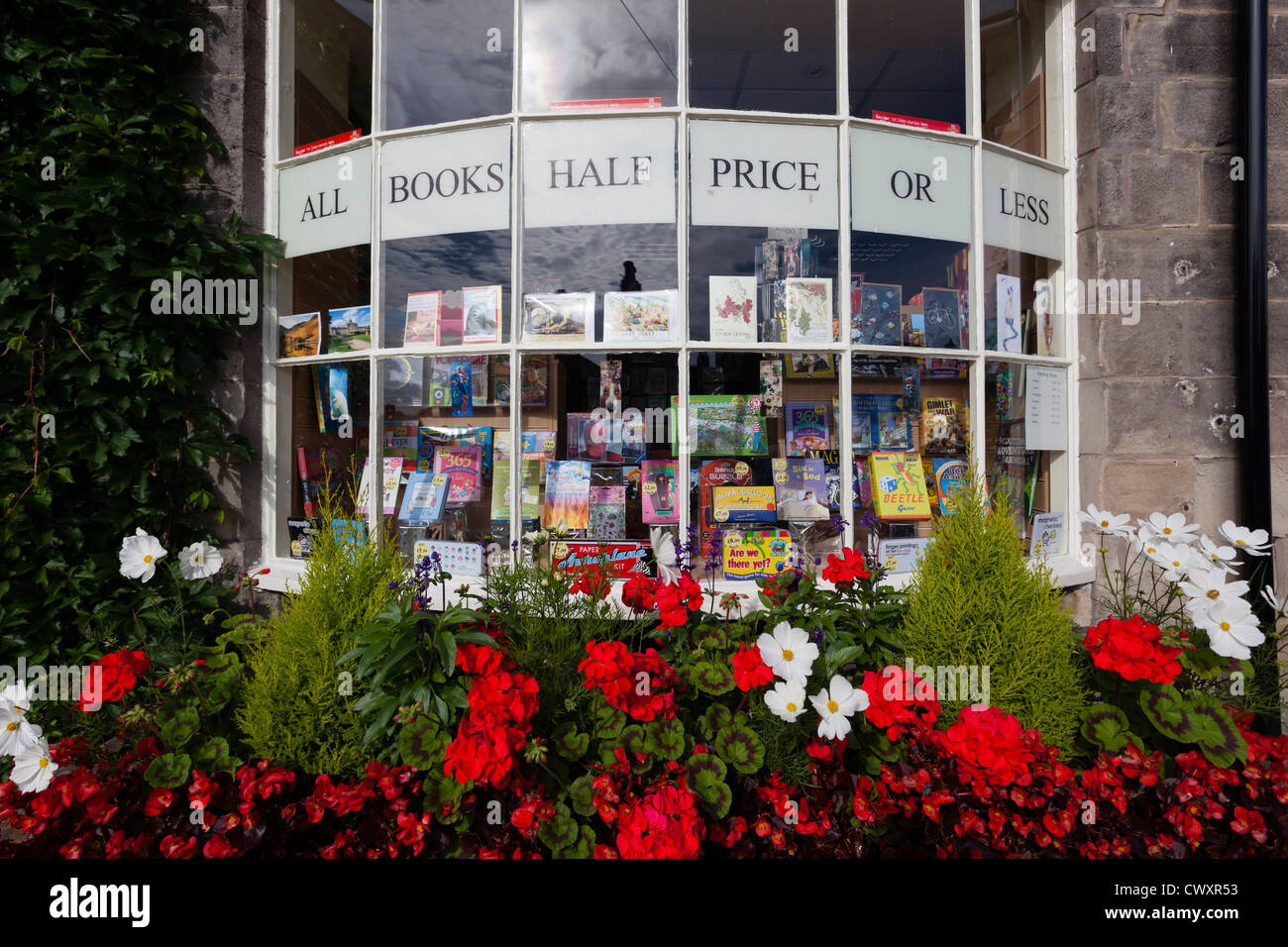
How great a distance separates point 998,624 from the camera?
2.15m

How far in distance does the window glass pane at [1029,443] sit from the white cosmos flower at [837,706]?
227cm

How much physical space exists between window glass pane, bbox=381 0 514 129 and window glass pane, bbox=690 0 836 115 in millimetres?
1072

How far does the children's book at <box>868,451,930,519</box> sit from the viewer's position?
11.6ft

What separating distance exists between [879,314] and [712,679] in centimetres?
241

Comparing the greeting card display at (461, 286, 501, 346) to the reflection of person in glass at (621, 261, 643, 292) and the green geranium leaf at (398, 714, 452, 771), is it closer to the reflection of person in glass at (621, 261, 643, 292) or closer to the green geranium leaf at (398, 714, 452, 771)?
the reflection of person in glass at (621, 261, 643, 292)

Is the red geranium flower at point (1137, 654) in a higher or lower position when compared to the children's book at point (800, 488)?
lower

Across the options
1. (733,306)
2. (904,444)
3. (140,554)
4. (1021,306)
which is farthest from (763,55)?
(140,554)

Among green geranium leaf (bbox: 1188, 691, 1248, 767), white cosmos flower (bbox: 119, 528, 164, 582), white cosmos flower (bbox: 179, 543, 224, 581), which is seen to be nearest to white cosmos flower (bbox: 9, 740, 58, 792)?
white cosmos flower (bbox: 119, 528, 164, 582)

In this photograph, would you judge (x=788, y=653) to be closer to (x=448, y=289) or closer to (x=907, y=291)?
(x=907, y=291)

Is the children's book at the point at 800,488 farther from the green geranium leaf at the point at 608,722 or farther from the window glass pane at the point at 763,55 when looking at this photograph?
the window glass pane at the point at 763,55

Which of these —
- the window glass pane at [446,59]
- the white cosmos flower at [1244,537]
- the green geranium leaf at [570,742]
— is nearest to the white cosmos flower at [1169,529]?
the white cosmos flower at [1244,537]

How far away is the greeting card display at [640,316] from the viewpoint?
11.1ft

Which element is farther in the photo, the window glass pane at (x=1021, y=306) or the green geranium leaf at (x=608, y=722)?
the window glass pane at (x=1021, y=306)
